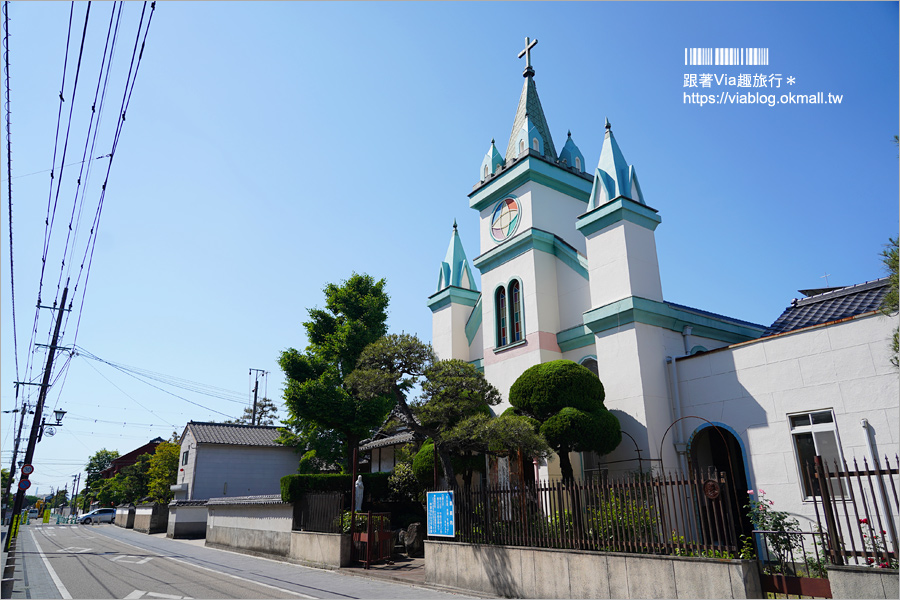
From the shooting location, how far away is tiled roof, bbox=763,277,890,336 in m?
15.4

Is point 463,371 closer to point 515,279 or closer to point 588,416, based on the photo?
Answer: point 588,416

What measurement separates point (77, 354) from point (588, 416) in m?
25.3

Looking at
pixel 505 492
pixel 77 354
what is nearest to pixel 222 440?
pixel 77 354

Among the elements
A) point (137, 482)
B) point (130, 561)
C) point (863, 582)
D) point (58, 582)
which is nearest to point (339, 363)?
point (130, 561)

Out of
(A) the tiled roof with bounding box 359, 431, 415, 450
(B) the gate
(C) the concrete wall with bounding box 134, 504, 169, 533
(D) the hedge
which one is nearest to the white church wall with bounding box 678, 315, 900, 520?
(B) the gate

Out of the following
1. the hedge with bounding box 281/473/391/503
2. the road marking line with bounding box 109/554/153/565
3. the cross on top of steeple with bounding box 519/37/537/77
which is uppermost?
the cross on top of steeple with bounding box 519/37/537/77

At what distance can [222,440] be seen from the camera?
3603cm

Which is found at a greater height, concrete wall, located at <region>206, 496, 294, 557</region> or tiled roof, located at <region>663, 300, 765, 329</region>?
tiled roof, located at <region>663, 300, 765, 329</region>

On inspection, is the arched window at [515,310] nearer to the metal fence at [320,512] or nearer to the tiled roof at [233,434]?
the metal fence at [320,512]

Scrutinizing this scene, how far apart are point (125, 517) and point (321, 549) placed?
38.2 meters

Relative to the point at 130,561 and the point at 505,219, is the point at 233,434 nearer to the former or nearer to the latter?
the point at 130,561

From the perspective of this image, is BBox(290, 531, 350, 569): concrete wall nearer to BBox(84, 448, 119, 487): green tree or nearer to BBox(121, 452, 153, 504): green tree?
BBox(121, 452, 153, 504): green tree

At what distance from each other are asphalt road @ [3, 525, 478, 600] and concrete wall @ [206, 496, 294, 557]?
59cm

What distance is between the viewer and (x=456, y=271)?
2434 cm
